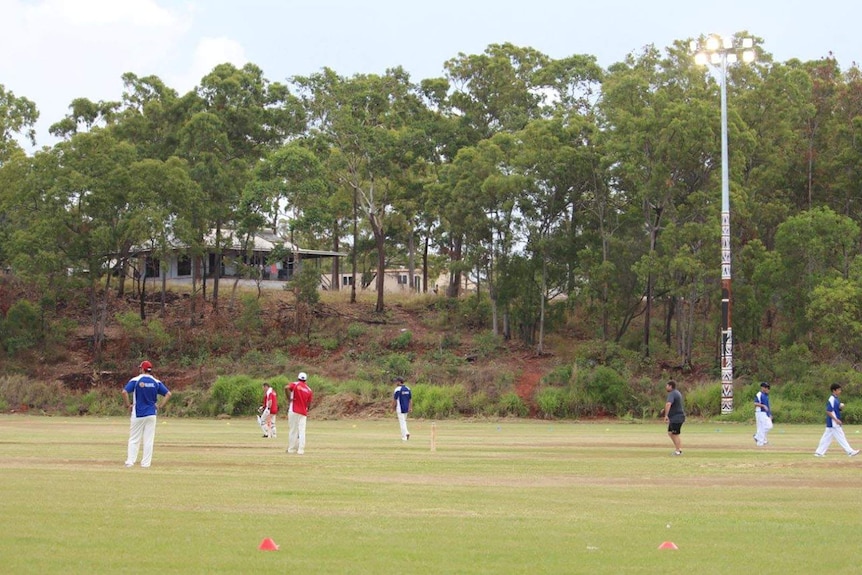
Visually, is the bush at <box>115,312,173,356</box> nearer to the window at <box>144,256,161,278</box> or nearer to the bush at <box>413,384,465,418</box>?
the window at <box>144,256,161,278</box>

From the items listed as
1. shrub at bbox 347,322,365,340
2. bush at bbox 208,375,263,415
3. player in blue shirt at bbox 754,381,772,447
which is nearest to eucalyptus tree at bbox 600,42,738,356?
shrub at bbox 347,322,365,340

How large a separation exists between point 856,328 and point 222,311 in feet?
132

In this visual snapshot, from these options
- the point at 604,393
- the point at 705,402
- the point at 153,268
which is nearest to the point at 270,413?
the point at 604,393

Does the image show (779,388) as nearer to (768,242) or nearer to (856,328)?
(856,328)

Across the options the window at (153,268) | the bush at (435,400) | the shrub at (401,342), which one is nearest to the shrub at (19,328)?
the window at (153,268)

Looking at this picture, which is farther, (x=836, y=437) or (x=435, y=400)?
(x=435, y=400)

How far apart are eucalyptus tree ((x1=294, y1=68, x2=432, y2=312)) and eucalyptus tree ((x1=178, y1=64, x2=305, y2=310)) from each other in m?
2.10

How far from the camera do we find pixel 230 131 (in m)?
76.8

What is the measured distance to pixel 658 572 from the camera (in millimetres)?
11938

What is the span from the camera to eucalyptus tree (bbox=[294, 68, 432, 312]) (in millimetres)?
75250

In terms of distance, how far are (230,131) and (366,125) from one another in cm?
918

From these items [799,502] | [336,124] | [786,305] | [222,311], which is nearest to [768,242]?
[786,305]

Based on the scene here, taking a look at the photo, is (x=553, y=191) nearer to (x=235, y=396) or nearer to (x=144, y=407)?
(x=235, y=396)

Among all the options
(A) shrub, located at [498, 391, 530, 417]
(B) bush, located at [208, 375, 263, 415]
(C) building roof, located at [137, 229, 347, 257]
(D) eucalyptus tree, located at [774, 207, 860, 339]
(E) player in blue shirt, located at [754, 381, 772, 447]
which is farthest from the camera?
(C) building roof, located at [137, 229, 347, 257]
